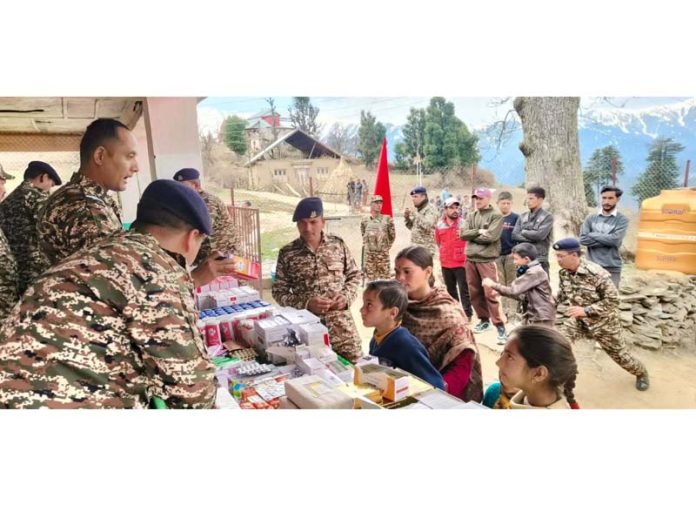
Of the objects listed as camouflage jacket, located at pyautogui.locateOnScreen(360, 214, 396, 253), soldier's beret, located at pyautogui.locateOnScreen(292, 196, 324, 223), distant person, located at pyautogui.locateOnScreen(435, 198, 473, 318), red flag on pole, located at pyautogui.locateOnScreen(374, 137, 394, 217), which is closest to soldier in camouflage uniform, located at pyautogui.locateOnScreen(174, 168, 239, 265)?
soldier's beret, located at pyautogui.locateOnScreen(292, 196, 324, 223)

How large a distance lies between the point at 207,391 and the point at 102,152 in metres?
1.25

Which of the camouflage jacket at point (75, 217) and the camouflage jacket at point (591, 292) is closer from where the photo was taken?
the camouflage jacket at point (75, 217)

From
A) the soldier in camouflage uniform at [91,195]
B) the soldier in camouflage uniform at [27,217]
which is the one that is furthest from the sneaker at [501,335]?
the soldier in camouflage uniform at [27,217]

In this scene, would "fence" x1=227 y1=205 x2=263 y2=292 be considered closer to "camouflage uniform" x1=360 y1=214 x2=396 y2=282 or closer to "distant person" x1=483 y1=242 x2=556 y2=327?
"camouflage uniform" x1=360 y1=214 x2=396 y2=282

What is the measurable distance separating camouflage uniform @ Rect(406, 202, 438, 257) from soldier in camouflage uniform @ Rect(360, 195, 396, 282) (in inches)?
4.0

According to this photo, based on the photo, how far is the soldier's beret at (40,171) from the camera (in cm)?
223

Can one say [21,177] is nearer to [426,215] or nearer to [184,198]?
[184,198]

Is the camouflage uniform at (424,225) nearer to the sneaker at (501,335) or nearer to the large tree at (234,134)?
the sneaker at (501,335)

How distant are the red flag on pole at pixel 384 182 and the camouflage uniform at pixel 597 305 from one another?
938 millimetres

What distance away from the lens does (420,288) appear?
2.37m

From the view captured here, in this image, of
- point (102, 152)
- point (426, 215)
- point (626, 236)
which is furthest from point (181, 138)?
point (626, 236)

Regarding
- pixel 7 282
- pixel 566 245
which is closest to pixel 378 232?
pixel 566 245

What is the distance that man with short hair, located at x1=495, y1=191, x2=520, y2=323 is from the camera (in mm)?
2383

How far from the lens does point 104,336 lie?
5.02ft
